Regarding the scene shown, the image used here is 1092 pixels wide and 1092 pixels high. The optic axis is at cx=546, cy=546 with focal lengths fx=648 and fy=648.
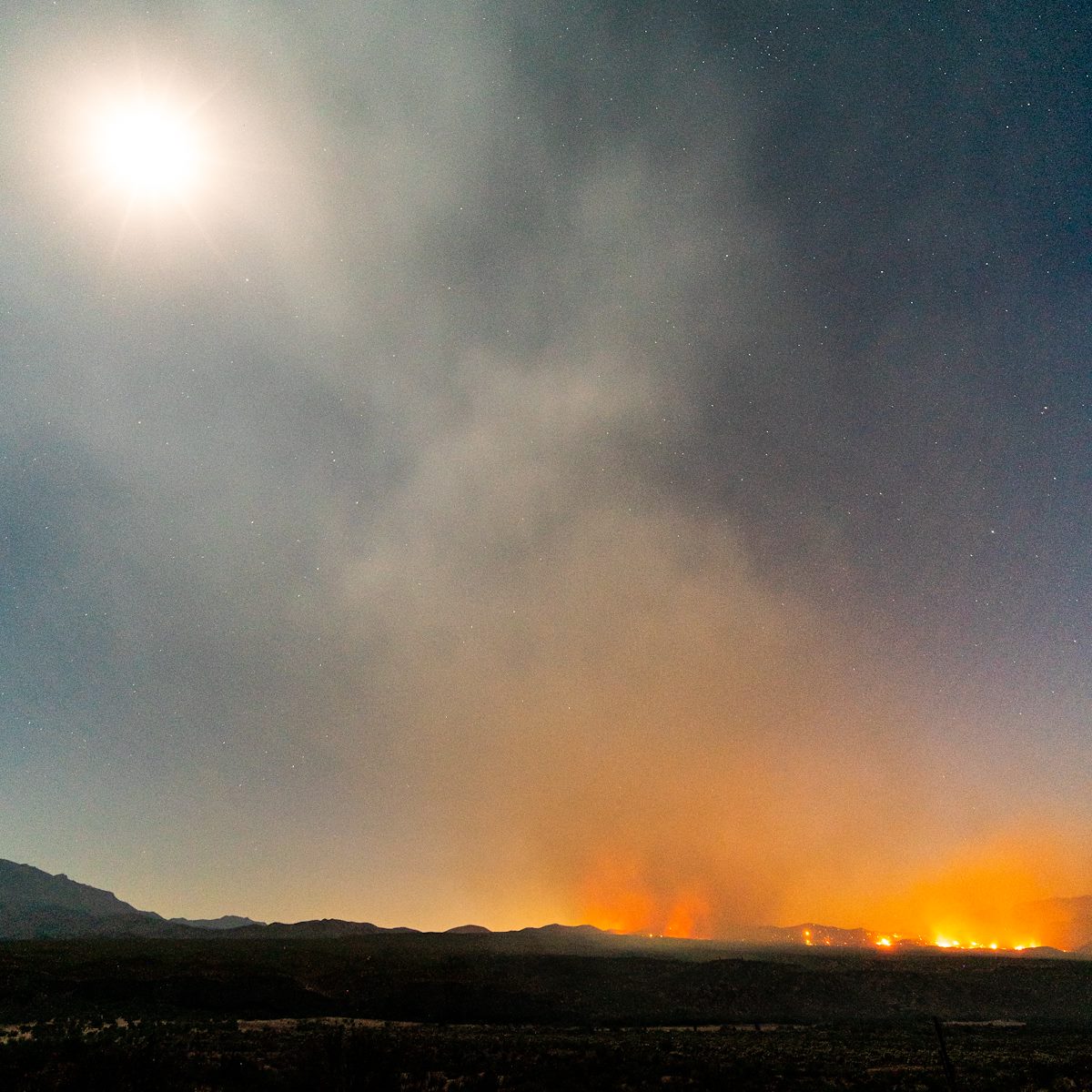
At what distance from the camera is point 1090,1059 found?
37.6 metres

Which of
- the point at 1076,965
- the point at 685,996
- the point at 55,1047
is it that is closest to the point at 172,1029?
the point at 55,1047

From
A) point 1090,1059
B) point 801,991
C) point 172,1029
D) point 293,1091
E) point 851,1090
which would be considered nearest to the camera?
point 293,1091

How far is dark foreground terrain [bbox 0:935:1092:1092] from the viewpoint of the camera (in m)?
32.2

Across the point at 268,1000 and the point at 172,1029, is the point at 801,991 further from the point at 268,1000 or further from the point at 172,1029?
the point at 172,1029

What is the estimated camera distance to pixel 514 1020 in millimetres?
57250

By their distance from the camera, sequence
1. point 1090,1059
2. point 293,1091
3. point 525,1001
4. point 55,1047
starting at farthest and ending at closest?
point 525,1001 → point 1090,1059 → point 55,1047 → point 293,1091

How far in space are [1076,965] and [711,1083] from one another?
7777 cm

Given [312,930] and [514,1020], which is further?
[312,930]

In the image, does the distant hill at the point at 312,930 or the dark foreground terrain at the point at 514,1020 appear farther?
the distant hill at the point at 312,930

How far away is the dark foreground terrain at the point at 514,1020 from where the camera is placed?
106 feet

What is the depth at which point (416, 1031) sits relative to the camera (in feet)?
152

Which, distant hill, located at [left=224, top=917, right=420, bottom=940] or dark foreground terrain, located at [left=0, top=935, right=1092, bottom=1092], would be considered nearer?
dark foreground terrain, located at [left=0, top=935, right=1092, bottom=1092]

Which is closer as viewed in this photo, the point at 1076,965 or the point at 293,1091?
the point at 293,1091

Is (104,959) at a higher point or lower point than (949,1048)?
higher
